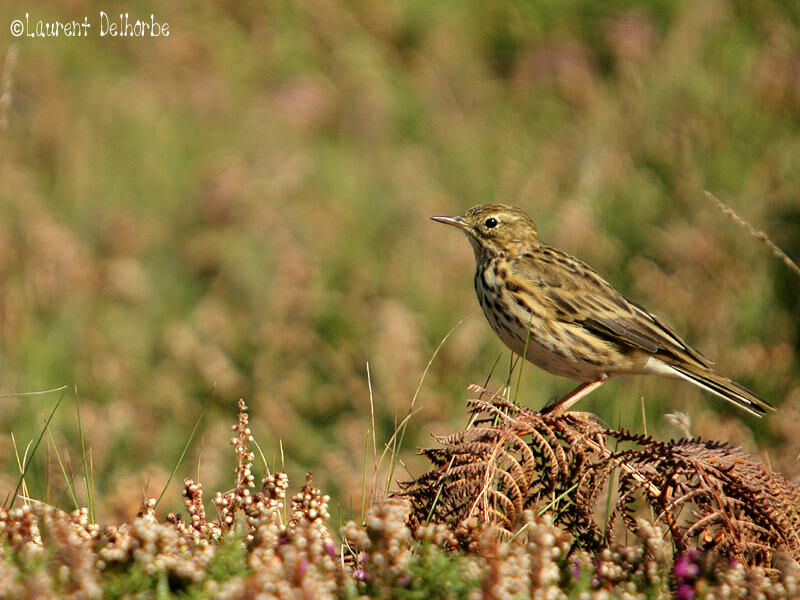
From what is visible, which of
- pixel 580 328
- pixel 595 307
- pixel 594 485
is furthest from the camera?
pixel 595 307

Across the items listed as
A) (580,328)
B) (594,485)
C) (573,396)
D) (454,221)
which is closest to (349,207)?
(454,221)

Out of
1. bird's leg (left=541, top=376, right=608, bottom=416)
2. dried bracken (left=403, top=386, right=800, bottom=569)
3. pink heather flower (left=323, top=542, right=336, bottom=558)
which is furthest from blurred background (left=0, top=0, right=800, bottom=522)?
pink heather flower (left=323, top=542, right=336, bottom=558)

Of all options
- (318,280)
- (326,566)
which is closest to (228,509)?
(326,566)

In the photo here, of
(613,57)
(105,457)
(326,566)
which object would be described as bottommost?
(326,566)

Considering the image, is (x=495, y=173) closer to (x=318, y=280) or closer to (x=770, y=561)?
(x=318, y=280)

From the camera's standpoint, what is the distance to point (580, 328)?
5086mm

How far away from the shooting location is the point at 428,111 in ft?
37.4

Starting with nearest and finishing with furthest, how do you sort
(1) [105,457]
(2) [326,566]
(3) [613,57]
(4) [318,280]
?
1. (2) [326,566]
2. (1) [105,457]
3. (4) [318,280]
4. (3) [613,57]

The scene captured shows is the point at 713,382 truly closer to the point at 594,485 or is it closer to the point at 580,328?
the point at 580,328

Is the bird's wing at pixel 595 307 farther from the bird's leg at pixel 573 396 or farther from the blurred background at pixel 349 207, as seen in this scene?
the blurred background at pixel 349 207

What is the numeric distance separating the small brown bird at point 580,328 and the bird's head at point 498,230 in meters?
0.09

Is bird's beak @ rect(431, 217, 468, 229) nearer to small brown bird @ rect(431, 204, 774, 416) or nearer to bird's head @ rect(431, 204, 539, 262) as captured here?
bird's head @ rect(431, 204, 539, 262)

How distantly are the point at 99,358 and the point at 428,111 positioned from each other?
4247mm

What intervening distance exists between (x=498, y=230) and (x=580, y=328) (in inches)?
32.7
